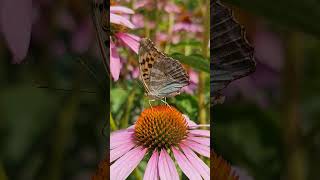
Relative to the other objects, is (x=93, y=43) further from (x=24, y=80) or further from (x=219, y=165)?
(x=219, y=165)

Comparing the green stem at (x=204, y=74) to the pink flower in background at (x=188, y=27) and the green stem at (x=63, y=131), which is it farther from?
the green stem at (x=63, y=131)

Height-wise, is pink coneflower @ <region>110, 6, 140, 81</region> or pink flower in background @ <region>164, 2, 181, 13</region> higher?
pink flower in background @ <region>164, 2, 181, 13</region>

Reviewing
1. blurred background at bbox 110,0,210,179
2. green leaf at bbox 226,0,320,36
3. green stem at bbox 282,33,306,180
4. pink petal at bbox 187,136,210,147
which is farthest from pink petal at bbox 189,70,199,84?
green leaf at bbox 226,0,320,36

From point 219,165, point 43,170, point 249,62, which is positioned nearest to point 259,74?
point 249,62

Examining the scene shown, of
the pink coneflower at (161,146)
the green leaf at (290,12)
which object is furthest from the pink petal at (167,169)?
the green leaf at (290,12)

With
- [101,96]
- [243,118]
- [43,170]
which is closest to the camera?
[43,170]

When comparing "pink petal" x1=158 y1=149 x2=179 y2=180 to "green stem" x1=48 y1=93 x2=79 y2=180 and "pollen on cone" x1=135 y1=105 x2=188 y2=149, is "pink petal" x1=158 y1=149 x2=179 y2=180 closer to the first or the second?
"pollen on cone" x1=135 y1=105 x2=188 y2=149
